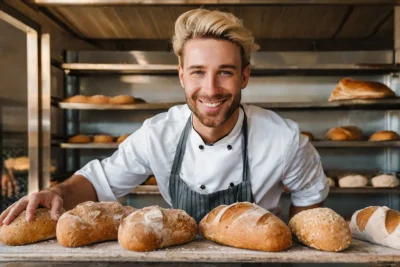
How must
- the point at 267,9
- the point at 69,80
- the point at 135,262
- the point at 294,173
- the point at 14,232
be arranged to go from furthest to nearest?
1. the point at 69,80
2. the point at 267,9
3. the point at 294,173
4. the point at 14,232
5. the point at 135,262

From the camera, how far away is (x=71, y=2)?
305 centimetres

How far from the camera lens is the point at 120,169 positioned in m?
1.99

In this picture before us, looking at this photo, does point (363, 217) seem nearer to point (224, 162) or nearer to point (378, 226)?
A: point (378, 226)

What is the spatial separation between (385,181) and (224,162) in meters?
2.08

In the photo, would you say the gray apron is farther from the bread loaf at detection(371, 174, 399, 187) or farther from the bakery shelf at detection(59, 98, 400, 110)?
the bread loaf at detection(371, 174, 399, 187)

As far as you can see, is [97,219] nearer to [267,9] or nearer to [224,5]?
[224,5]

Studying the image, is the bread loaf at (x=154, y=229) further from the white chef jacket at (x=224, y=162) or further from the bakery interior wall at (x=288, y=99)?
the bakery interior wall at (x=288, y=99)

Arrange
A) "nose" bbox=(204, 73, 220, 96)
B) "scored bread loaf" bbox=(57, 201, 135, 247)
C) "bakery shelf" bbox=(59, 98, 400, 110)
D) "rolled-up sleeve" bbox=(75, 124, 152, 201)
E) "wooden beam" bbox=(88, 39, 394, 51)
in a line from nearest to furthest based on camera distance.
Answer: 1. "scored bread loaf" bbox=(57, 201, 135, 247)
2. "nose" bbox=(204, 73, 220, 96)
3. "rolled-up sleeve" bbox=(75, 124, 152, 201)
4. "bakery shelf" bbox=(59, 98, 400, 110)
5. "wooden beam" bbox=(88, 39, 394, 51)

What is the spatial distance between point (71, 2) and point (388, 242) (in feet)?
9.04

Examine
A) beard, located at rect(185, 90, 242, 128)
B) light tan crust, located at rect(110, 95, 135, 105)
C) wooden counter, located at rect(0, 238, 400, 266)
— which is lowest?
wooden counter, located at rect(0, 238, 400, 266)

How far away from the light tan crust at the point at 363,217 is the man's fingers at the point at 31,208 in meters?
1.05

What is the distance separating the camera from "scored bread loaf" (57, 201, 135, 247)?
3.78ft

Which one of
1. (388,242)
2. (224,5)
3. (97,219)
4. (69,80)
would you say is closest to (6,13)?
(69,80)

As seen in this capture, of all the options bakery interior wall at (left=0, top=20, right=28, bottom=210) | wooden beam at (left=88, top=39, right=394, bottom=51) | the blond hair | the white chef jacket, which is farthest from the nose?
wooden beam at (left=88, top=39, right=394, bottom=51)
